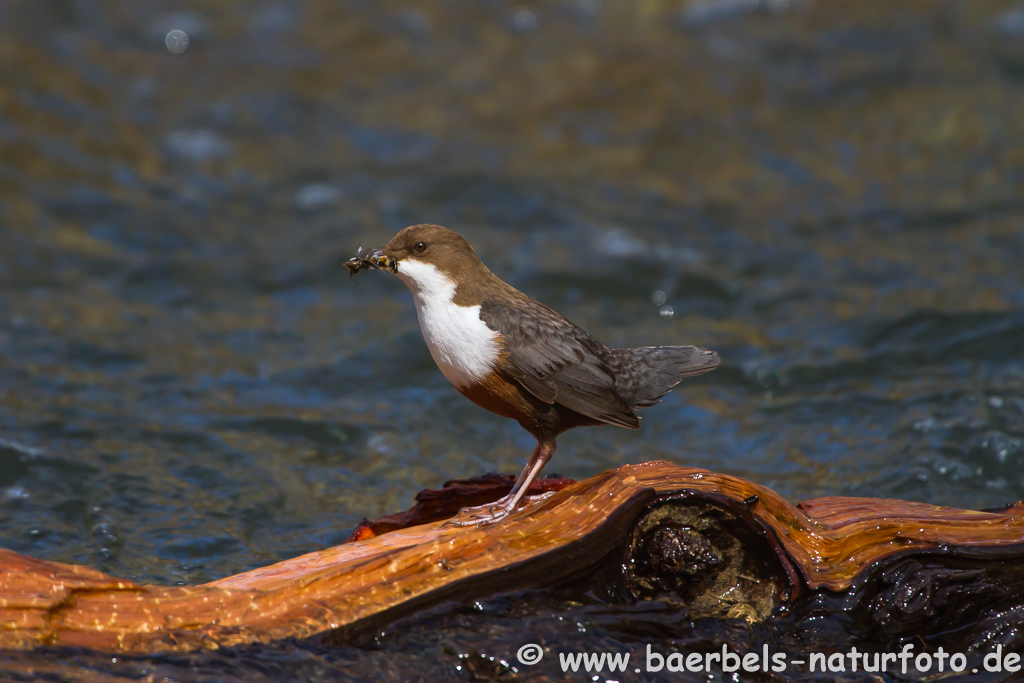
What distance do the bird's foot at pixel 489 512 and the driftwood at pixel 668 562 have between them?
36 mm

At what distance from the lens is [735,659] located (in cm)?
331

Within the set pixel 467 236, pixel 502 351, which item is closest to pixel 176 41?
pixel 467 236

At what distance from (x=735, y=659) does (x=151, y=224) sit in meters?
6.20

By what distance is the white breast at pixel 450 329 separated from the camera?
3529 mm

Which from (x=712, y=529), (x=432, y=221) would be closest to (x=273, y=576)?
(x=712, y=529)

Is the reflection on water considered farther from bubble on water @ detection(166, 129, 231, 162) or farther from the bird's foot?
the bird's foot

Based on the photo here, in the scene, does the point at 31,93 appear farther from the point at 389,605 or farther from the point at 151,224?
the point at 389,605

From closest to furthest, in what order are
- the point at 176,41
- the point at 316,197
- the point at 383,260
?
1. the point at 383,260
2. the point at 316,197
3. the point at 176,41

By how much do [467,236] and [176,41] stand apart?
12.9 feet

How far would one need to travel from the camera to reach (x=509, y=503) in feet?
11.6

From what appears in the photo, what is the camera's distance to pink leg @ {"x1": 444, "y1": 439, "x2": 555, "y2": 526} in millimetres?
3477
